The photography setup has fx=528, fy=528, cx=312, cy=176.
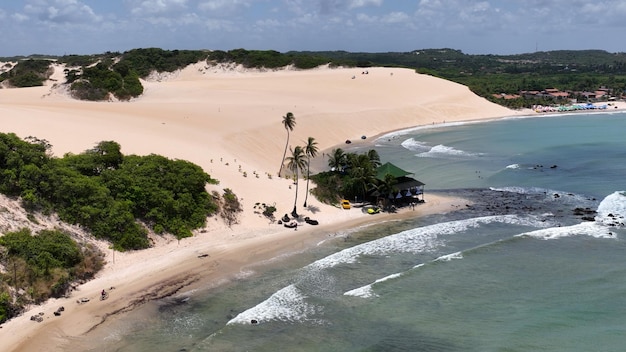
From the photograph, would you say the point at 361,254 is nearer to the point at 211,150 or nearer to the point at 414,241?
the point at 414,241

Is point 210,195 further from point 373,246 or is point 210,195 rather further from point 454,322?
point 454,322

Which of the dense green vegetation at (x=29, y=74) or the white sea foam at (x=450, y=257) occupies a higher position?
the dense green vegetation at (x=29, y=74)

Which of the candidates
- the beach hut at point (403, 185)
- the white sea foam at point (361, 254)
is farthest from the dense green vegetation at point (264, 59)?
the white sea foam at point (361, 254)

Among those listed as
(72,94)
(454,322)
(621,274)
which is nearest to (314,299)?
(454,322)

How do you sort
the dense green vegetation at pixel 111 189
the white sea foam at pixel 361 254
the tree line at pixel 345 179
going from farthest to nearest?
the tree line at pixel 345 179
the dense green vegetation at pixel 111 189
the white sea foam at pixel 361 254

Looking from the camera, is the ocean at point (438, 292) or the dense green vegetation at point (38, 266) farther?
the dense green vegetation at point (38, 266)

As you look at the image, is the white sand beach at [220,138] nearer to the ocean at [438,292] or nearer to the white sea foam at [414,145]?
the ocean at [438,292]

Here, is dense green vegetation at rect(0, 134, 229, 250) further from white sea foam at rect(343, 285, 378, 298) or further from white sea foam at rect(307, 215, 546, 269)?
white sea foam at rect(343, 285, 378, 298)
